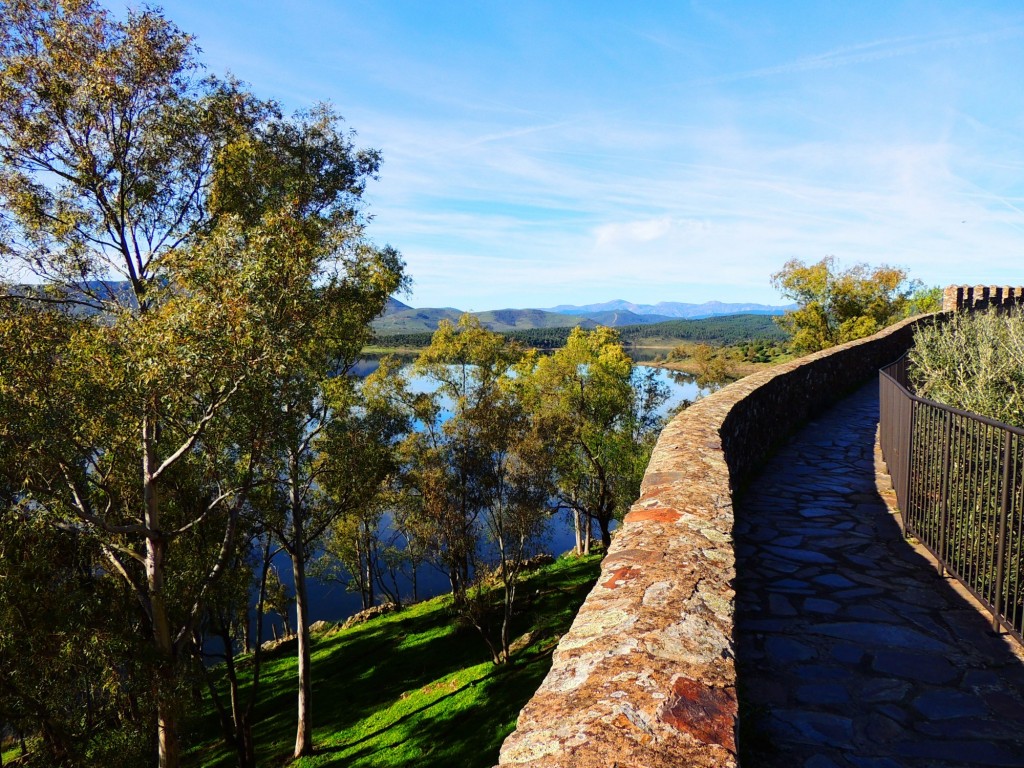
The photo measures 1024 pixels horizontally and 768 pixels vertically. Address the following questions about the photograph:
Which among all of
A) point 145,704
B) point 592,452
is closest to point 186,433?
point 145,704

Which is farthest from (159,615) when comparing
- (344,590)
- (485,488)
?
(344,590)

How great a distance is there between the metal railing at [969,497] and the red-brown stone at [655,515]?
2031 mm

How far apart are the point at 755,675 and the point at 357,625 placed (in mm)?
32192

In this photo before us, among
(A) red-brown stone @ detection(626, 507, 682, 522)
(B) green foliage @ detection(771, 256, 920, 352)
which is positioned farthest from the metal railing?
(B) green foliage @ detection(771, 256, 920, 352)

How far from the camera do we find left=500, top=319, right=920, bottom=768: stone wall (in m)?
1.79

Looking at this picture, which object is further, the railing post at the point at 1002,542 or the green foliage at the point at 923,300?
the green foliage at the point at 923,300

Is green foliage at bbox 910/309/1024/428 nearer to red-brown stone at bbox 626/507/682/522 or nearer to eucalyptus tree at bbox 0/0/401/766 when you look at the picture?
red-brown stone at bbox 626/507/682/522

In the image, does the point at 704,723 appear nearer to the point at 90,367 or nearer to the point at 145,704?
the point at 90,367

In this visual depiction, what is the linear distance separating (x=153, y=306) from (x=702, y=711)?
1371cm

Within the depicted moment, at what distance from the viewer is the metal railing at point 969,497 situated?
Result: 12.3ft

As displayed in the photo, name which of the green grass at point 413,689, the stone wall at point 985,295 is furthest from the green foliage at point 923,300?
the green grass at point 413,689

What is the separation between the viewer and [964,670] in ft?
11.2

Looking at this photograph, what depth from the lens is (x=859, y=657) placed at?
3574mm

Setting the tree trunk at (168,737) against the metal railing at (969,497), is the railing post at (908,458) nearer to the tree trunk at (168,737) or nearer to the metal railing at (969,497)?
the metal railing at (969,497)
